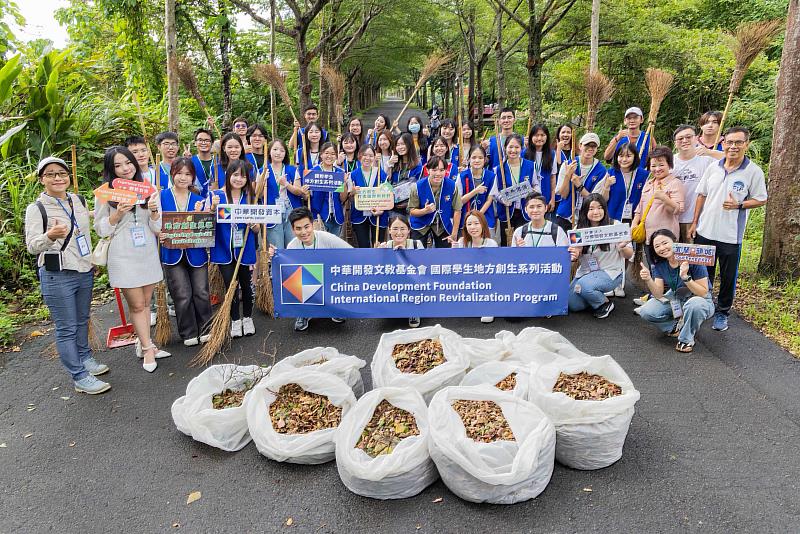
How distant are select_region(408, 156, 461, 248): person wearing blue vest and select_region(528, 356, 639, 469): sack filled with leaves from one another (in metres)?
2.97

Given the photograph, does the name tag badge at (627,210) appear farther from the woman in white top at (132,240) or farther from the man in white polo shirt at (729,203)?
the woman in white top at (132,240)

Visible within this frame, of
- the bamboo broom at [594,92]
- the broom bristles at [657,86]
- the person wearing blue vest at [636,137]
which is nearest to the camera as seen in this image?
the person wearing blue vest at [636,137]

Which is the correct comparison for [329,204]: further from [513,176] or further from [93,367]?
[93,367]

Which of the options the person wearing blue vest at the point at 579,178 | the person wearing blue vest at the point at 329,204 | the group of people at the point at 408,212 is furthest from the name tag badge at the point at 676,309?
the person wearing blue vest at the point at 329,204

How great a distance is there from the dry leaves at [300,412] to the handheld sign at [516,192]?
3386mm

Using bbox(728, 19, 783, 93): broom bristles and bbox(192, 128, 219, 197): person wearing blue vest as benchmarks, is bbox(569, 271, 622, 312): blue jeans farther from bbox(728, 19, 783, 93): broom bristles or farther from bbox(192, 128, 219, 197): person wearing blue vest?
bbox(192, 128, 219, 197): person wearing blue vest

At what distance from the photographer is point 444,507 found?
8.91 feet

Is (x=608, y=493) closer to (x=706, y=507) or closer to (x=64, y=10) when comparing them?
(x=706, y=507)

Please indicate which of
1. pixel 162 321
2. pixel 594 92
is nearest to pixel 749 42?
pixel 594 92

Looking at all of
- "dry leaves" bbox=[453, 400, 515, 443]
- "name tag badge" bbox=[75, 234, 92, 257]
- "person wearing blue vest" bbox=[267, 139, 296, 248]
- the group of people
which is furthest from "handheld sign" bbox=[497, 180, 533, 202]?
"name tag badge" bbox=[75, 234, 92, 257]

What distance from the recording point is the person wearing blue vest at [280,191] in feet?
18.1

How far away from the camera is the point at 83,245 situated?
383 centimetres

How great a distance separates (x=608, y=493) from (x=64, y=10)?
1371cm

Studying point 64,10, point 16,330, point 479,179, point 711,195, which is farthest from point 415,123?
point 64,10
